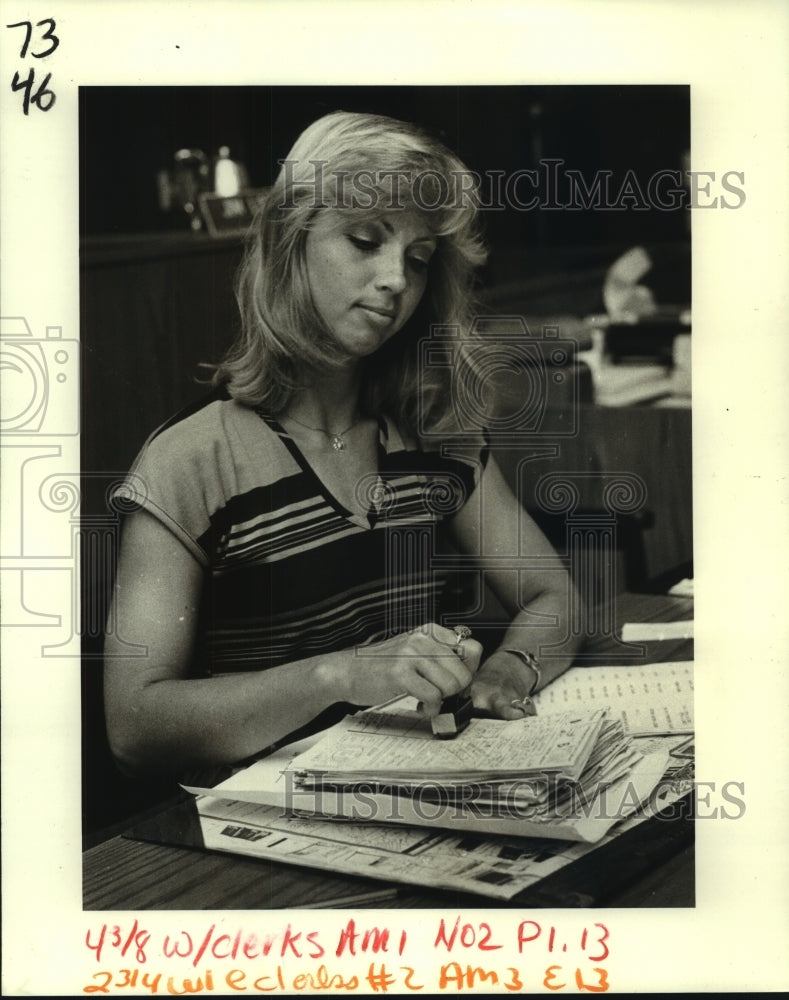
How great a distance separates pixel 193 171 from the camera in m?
1.58

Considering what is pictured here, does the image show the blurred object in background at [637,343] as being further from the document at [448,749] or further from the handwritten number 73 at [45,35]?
the handwritten number 73 at [45,35]

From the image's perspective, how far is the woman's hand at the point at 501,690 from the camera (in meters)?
1.59

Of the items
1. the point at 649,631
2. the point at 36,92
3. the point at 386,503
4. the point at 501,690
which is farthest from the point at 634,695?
the point at 36,92

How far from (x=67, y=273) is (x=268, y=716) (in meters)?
0.74

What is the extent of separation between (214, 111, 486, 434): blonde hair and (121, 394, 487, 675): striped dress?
0.29 feet

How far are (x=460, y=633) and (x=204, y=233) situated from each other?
0.71m

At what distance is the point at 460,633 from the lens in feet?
5.27

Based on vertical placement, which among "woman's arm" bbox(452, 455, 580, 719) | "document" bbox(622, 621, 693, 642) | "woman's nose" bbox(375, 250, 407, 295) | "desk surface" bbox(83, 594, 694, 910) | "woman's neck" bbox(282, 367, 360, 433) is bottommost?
"desk surface" bbox(83, 594, 694, 910)

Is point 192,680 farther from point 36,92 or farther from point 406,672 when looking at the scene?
point 36,92

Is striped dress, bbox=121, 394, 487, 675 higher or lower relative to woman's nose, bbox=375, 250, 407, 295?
lower

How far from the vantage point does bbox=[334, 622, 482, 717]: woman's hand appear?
1.58m

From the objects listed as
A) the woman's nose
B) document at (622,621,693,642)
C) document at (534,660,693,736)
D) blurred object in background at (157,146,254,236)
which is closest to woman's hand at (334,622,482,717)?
document at (534,660,693,736)

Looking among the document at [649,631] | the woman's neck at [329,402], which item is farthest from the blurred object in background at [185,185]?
the document at [649,631]

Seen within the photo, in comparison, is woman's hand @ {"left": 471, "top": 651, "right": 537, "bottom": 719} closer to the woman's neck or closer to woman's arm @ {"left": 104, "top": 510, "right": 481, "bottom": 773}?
woman's arm @ {"left": 104, "top": 510, "right": 481, "bottom": 773}
